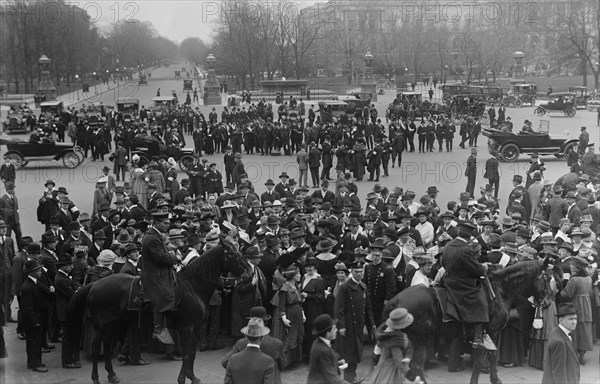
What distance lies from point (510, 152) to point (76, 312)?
21950 mm

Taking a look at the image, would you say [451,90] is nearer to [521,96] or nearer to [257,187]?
[521,96]

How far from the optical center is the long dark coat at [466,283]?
27.0 feet

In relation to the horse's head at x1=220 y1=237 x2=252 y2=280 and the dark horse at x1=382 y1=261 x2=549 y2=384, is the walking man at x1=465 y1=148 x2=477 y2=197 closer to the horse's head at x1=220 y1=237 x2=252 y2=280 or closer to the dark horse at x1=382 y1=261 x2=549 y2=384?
the dark horse at x1=382 y1=261 x2=549 y2=384

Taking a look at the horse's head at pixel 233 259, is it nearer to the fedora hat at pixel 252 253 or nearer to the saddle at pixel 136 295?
the saddle at pixel 136 295

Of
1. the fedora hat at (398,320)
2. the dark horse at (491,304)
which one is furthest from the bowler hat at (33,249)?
the fedora hat at (398,320)

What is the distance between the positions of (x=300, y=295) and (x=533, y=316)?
3029mm

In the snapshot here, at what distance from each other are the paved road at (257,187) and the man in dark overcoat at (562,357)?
2.09 m

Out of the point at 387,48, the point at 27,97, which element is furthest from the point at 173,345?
the point at 387,48

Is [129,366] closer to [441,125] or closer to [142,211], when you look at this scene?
[142,211]

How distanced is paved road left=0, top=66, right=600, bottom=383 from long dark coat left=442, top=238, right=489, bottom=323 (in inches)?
35.1

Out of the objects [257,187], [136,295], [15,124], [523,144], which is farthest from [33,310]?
[15,124]

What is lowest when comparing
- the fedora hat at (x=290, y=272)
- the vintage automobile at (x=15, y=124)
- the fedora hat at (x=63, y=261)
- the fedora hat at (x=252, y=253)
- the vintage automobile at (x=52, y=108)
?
the fedora hat at (x=63, y=261)

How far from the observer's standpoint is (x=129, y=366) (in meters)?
9.27

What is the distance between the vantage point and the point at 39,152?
89.4ft
